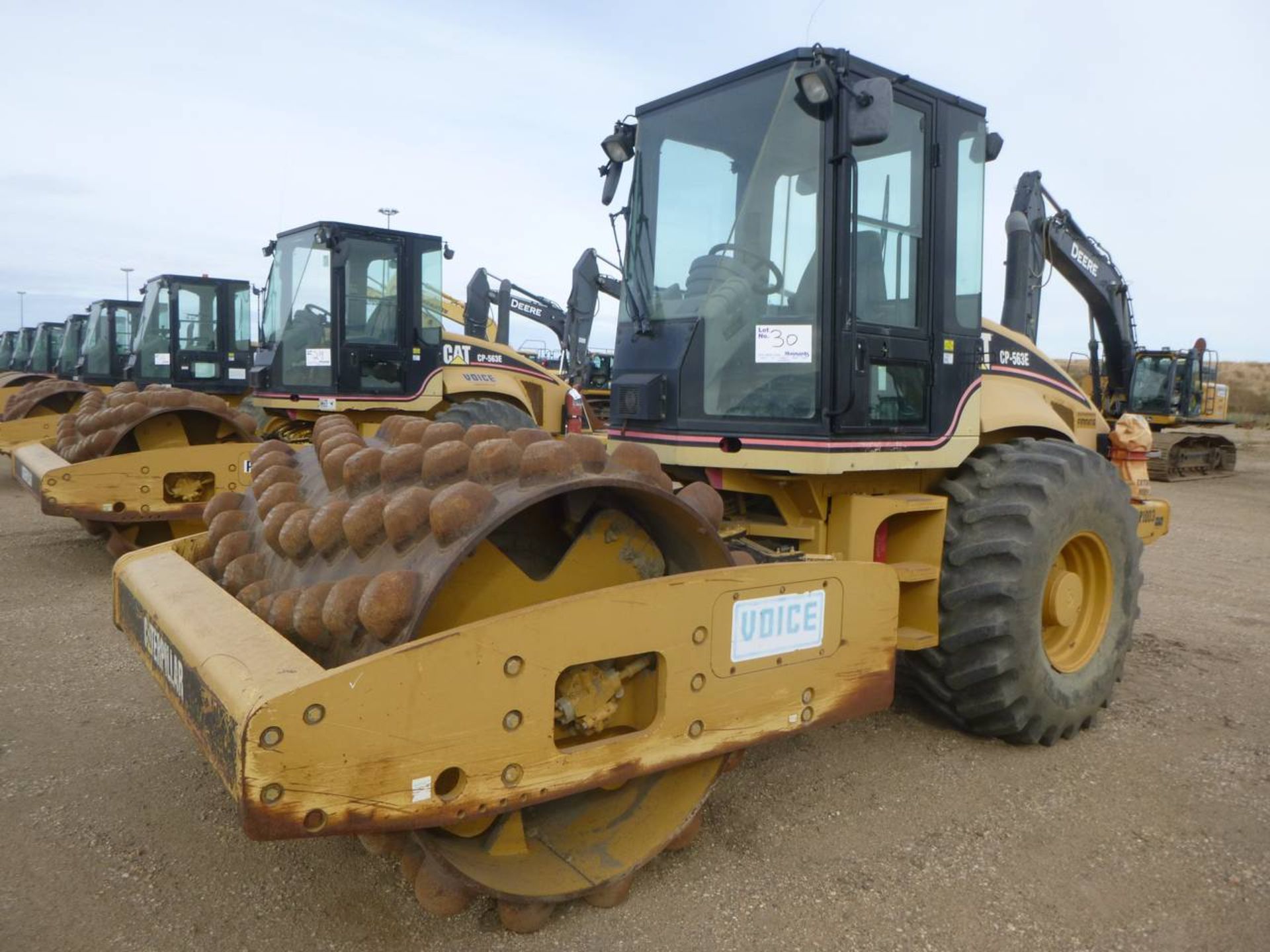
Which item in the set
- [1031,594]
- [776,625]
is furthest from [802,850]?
[1031,594]

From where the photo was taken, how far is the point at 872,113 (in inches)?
128

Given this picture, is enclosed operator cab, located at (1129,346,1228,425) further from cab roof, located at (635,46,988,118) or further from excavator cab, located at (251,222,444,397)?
cab roof, located at (635,46,988,118)

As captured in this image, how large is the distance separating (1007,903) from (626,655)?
1.41 m

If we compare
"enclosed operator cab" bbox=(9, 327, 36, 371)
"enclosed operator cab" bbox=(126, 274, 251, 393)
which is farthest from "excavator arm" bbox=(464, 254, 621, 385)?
"enclosed operator cab" bbox=(9, 327, 36, 371)

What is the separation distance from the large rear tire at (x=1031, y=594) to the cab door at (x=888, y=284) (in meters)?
0.46

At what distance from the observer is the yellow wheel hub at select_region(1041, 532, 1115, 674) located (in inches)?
160

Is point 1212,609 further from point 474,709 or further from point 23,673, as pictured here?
point 23,673

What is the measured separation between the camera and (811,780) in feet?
11.7

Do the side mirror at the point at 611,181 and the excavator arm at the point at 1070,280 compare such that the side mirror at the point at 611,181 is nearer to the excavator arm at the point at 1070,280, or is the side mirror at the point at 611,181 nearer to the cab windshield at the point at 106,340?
the excavator arm at the point at 1070,280

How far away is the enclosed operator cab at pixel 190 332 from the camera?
1263cm

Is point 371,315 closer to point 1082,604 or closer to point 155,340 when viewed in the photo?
point 155,340

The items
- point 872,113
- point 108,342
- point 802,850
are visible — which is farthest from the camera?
point 108,342

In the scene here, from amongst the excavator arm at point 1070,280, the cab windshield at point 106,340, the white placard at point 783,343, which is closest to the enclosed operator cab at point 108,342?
the cab windshield at point 106,340

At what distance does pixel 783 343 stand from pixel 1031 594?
1.37 meters
